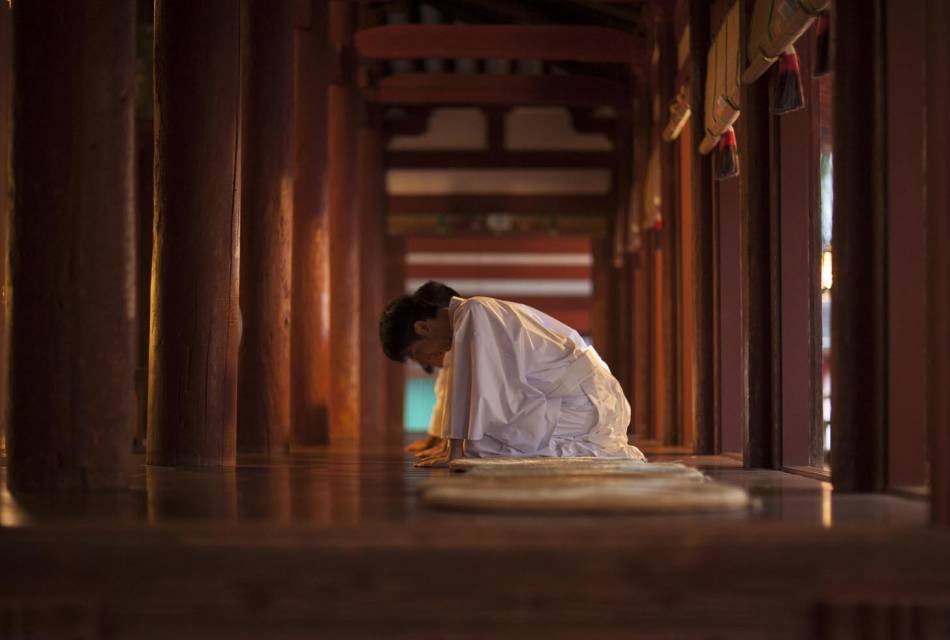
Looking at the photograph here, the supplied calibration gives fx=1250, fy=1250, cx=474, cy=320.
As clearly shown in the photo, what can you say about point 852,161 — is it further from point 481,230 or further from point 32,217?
point 481,230

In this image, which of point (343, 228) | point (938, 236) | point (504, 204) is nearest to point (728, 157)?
point (938, 236)

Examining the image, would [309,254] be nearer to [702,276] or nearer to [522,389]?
[702,276]

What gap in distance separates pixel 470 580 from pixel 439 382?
4.29 m

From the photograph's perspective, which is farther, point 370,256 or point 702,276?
point 370,256

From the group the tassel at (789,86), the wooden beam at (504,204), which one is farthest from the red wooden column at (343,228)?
the tassel at (789,86)

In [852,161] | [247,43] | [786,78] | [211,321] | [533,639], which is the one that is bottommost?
[533,639]

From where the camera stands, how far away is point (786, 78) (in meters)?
4.59

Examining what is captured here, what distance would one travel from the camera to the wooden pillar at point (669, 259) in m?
7.70

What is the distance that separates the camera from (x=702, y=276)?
6305 mm

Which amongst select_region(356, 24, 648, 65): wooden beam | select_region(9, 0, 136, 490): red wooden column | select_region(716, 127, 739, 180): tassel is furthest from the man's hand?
select_region(356, 24, 648, 65): wooden beam

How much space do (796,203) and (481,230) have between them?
336 inches

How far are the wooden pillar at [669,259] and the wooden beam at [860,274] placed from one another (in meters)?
4.22

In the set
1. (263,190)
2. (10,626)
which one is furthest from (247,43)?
(10,626)

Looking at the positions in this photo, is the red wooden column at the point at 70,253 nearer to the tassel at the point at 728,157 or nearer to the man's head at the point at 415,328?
the man's head at the point at 415,328
